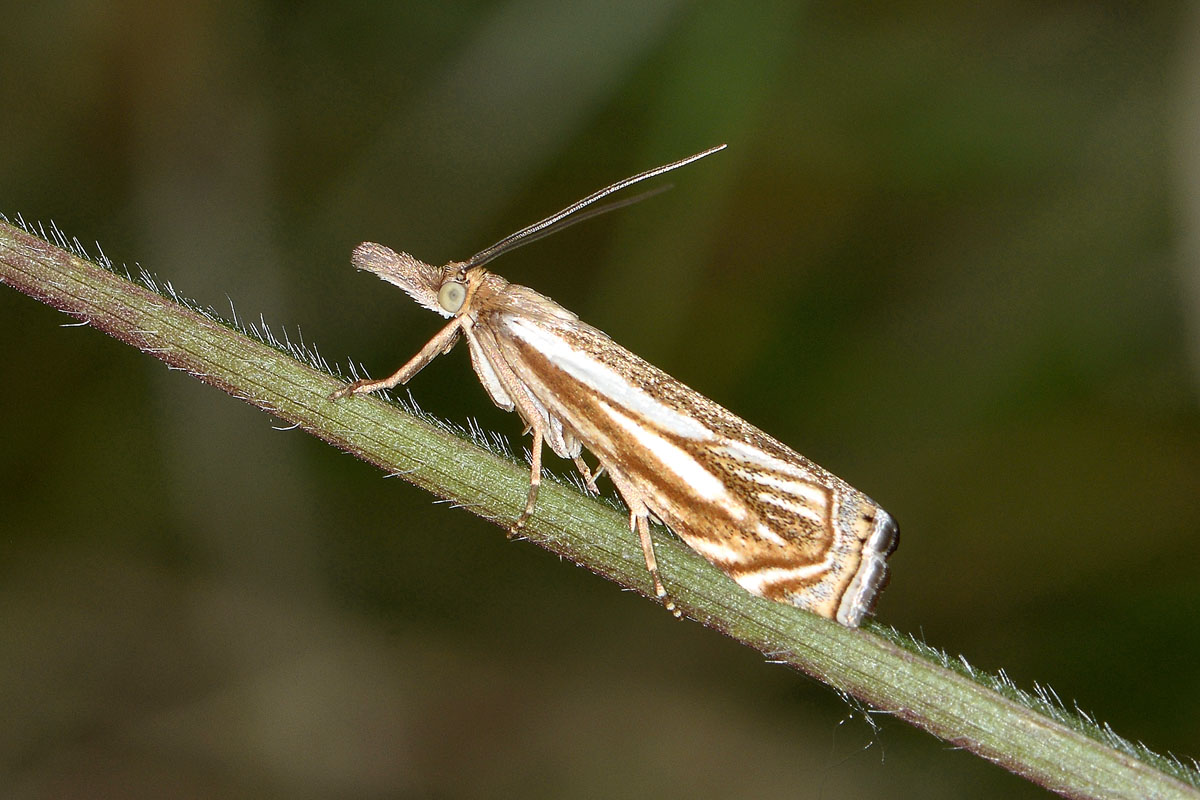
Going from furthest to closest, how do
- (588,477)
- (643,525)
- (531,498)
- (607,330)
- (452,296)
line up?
(607,330), (452,296), (588,477), (643,525), (531,498)

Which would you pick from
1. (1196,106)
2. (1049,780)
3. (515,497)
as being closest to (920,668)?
(1049,780)

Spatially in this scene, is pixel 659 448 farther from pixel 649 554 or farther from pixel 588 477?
pixel 649 554

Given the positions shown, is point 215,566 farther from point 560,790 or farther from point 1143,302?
point 1143,302

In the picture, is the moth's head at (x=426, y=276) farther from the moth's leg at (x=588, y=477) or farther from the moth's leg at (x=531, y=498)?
the moth's leg at (x=531, y=498)

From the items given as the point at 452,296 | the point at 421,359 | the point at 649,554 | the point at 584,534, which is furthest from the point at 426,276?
the point at 649,554

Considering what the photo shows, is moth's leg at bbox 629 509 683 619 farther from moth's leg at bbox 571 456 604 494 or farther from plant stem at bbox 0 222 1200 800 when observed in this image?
moth's leg at bbox 571 456 604 494

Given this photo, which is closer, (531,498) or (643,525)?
(531,498)

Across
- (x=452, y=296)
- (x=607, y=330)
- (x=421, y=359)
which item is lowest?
(x=607, y=330)

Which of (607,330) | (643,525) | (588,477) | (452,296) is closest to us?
(643,525)
